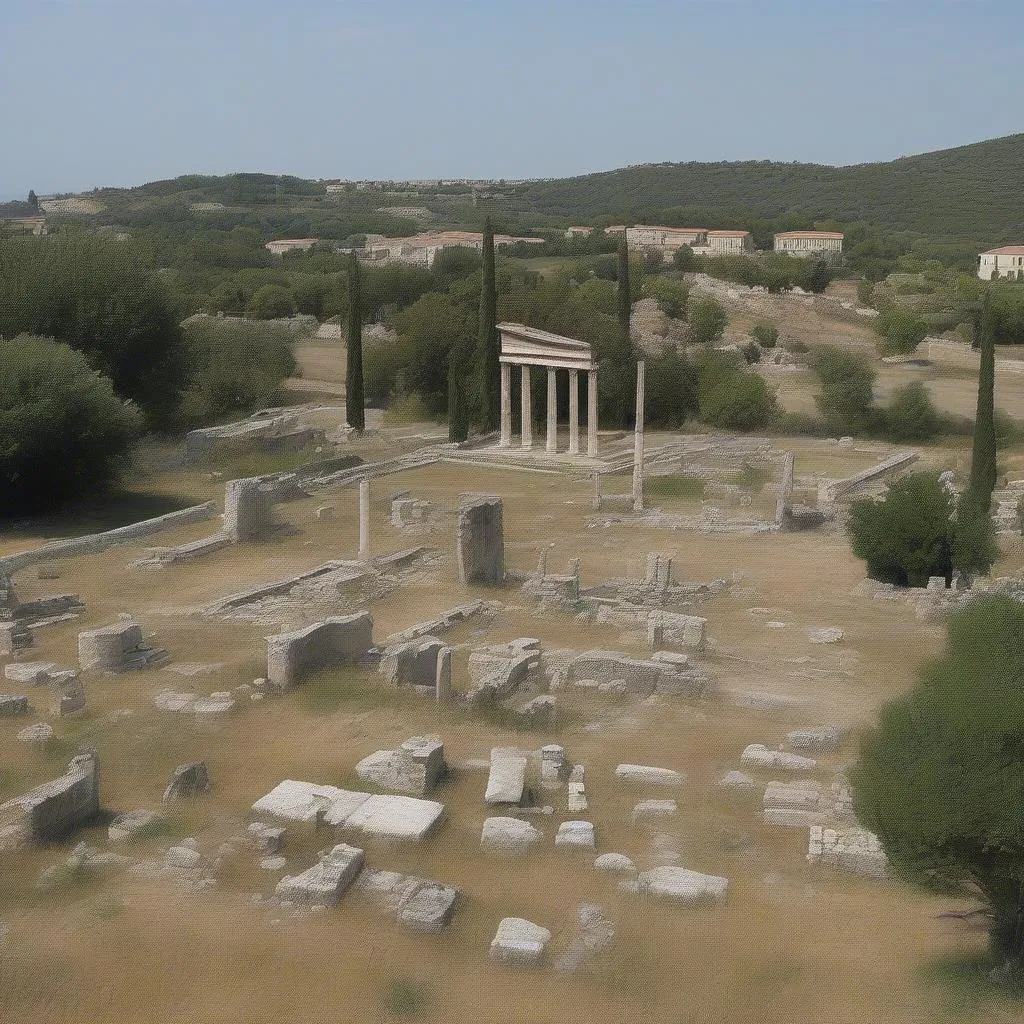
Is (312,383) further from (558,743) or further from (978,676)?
(978,676)

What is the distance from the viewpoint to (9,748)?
1435 centimetres

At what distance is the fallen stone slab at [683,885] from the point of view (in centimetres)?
1081

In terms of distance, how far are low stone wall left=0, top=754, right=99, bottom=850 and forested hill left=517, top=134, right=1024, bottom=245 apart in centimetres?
11888

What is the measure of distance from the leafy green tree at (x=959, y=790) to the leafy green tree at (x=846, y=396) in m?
33.3

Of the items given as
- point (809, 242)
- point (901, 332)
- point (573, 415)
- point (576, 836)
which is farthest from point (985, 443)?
point (809, 242)

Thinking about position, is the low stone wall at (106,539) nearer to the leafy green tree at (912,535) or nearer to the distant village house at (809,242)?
the leafy green tree at (912,535)

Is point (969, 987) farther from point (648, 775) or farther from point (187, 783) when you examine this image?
point (187, 783)

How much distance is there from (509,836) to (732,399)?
32.3 meters

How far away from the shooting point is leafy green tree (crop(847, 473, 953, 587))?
22344 mm

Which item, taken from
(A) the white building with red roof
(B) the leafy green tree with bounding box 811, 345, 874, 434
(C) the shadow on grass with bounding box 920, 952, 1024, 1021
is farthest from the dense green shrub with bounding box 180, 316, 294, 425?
(A) the white building with red roof

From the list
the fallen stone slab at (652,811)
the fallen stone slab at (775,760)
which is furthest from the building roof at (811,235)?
the fallen stone slab at (652,811)

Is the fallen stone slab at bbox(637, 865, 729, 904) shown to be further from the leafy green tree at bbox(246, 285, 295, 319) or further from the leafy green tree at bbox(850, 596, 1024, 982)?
the leafy green tree at bbox(246, 285, 295, 319)

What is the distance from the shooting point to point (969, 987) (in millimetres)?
9352

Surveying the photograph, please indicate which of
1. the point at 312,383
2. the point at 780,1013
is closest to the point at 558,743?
the point at 780,1013
